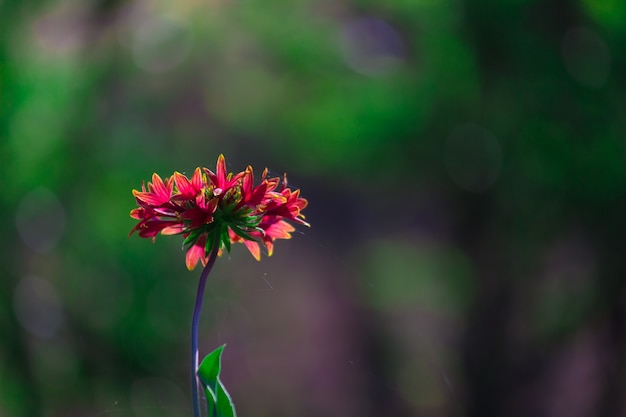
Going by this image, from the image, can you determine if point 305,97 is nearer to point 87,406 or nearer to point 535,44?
point 535,44

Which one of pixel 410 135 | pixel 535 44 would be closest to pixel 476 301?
pixel 410 135

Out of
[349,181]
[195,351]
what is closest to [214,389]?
[195,351]

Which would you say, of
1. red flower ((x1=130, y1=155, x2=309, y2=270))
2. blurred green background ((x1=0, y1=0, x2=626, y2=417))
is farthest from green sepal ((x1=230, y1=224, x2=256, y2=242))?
blurred green background ((x1=0, y1=0, x2=626, y2=417))

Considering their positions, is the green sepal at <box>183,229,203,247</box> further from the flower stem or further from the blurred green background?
the blurred green background

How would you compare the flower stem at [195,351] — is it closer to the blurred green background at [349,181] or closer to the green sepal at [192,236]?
the green sepal at [192,236]

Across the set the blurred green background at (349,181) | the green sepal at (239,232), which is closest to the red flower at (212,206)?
the green sepal at (239,232)
